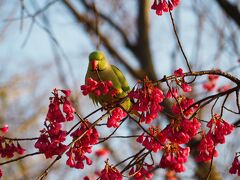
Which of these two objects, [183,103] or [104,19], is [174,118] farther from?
[104,19]

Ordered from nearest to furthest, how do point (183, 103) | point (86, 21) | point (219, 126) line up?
point (219, 126) → point (183, 103) → point (86, 21)

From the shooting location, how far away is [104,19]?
23.5 feet

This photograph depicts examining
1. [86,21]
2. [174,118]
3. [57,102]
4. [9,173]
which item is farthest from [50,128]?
[9,173]

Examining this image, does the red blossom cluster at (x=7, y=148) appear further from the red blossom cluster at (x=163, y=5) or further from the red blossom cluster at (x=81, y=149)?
the red blossom cluster at (x=163, y=5)

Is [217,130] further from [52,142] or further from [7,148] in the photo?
[7,148]

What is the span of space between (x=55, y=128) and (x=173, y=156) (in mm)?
580

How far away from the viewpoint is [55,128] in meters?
2.02

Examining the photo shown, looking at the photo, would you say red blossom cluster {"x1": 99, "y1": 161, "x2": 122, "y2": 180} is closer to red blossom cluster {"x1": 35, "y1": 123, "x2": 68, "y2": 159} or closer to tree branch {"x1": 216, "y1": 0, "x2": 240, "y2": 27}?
red blossom cluster {"x1": 35, "y1": 123, "x2": 68, "y2": 159}

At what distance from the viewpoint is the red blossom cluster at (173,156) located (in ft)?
6.79

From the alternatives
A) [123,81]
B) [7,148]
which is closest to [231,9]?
[123,81]

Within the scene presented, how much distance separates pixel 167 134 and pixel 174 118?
8cm

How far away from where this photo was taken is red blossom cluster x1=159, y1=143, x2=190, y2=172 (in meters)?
2.07

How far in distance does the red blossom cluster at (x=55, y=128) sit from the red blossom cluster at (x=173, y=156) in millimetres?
482

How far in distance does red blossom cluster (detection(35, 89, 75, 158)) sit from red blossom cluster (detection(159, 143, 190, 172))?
0.48m
